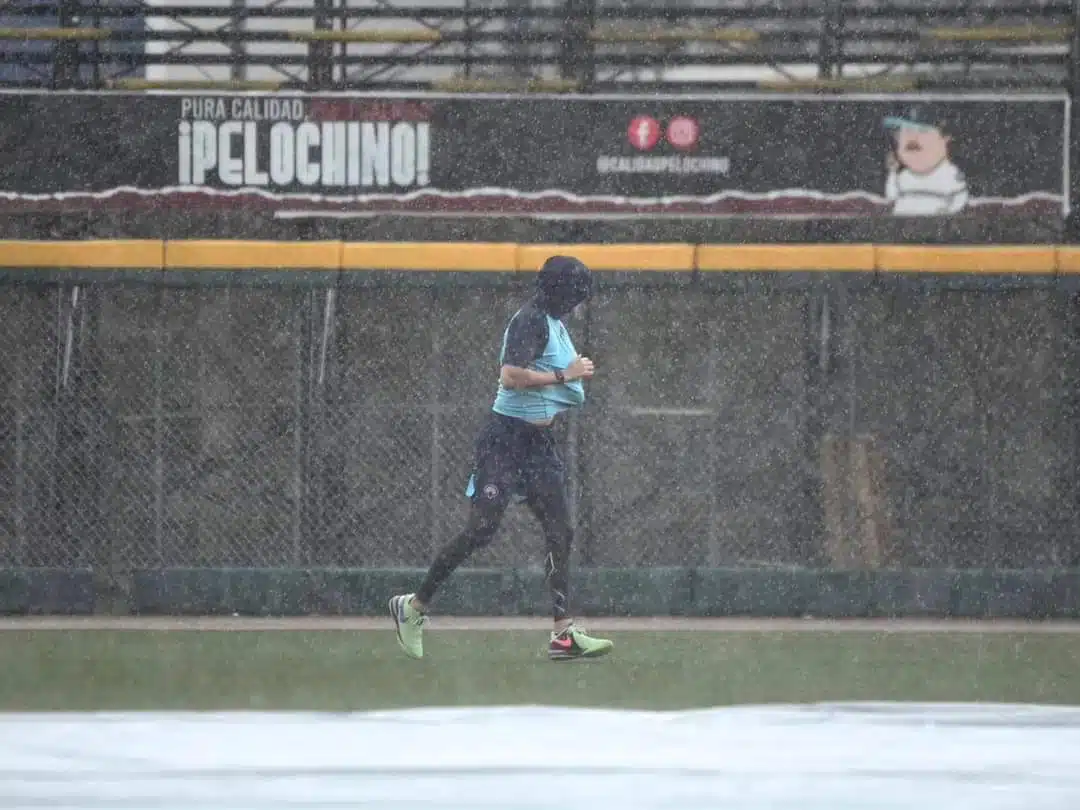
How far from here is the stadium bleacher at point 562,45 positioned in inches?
537

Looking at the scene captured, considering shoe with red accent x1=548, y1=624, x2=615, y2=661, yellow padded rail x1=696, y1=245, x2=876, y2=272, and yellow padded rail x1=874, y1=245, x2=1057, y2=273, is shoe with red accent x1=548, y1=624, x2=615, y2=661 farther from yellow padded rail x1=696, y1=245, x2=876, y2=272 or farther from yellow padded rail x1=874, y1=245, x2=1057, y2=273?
yellow padded rail x1=874, y1=245, x2=1057, y2=273

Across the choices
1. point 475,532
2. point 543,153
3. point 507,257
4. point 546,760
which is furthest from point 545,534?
point 543,153

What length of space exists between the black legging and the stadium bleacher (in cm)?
519

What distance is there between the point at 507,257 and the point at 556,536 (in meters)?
2.83

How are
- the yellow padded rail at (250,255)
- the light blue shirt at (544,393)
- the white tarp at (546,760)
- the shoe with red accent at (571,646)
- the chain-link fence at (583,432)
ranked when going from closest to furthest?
the white tarp at (546,760) → the light blue shirt at (544,393) → the shoe with red accent at (571,646) → the yellow padded rail at (250,255) → the chain-link fence at (583,432)

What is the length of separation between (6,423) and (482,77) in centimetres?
437

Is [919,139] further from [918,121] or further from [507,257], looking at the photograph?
[507,257]

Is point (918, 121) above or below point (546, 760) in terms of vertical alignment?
above

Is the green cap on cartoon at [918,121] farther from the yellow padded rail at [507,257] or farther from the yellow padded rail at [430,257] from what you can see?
the yellow padded rail at [430,257]

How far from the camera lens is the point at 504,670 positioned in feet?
28.1

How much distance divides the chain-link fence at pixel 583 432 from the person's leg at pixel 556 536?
2715 millimetres

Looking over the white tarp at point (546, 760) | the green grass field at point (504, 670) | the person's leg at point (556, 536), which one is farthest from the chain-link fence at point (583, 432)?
the white tarp at point (546, 760)

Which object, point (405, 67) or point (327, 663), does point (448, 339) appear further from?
point (327, 663)

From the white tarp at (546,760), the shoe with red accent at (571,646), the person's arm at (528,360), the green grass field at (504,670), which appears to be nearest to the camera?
the white tarp at (546,760)
